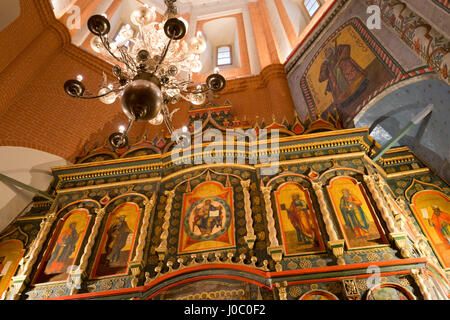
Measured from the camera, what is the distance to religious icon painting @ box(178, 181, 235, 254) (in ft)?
16.3

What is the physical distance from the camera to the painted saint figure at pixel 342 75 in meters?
7.48

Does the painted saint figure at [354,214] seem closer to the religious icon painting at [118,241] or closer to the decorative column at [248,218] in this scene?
the decorative column at [248,218]

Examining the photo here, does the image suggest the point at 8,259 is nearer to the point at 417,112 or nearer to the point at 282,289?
the point at 282,289

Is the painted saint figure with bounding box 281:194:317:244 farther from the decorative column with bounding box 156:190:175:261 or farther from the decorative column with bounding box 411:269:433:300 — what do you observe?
the decorative column with bounding box 156:190:175:261

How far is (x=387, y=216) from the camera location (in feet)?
15.6

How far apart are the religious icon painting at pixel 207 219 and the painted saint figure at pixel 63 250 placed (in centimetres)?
206

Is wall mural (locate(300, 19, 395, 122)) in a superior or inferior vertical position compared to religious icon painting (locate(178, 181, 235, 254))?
superior

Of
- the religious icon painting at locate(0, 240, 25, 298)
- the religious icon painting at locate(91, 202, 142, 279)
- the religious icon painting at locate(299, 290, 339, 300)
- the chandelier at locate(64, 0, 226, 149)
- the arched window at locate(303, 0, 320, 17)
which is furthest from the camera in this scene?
the arched window at locate(303, 0, 320, 17)

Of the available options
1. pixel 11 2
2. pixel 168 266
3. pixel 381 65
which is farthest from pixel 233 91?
pixel 168 266

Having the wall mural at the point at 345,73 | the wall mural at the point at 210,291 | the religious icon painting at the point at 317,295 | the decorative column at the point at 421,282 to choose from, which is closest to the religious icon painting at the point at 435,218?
the decorative column at the point at 421,282

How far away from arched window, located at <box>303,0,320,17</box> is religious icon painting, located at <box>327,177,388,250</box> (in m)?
8.21

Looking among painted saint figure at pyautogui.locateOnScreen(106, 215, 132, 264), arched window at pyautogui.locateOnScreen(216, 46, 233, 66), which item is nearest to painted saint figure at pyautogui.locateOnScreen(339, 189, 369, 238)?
painted saint figure at pyautogui.locateOnScreen(106, 215, 132, 264)

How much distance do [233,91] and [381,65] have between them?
17.1 ft

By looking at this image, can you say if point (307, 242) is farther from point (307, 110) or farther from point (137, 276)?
point (307, 110)
